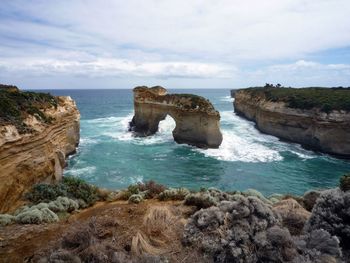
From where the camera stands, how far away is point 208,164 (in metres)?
31.2

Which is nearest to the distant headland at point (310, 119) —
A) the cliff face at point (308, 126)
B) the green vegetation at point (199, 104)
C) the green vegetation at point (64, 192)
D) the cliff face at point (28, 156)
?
the cliff face at point (308, 126)

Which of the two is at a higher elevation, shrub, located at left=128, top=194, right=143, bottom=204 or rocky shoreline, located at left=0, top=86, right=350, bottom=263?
rocky shoreline, located at left=0, top=86, right=350, bottom=263

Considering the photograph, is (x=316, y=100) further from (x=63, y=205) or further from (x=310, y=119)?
(x=63, y=205)

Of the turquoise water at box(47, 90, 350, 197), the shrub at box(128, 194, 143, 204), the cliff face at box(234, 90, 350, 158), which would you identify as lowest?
the turquoise water at box(47, 90, 350, 197)

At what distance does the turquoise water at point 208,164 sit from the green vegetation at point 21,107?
7.52m

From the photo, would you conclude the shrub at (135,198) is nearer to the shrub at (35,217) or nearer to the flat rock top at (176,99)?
the shrub at (35,217)

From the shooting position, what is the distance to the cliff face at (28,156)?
44.4ft

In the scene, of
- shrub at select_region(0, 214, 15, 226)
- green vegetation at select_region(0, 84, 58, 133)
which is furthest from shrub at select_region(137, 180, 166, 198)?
green vegetation at select_region(0, 84, 58, 133)

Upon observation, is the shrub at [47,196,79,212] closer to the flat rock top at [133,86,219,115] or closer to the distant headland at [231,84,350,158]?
the flat rock top at [133,86,219,115]

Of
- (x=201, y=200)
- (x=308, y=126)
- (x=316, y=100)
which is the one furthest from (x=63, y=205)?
(x=316, y=100)

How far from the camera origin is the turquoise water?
1025 inches

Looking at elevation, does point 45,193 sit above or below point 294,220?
below

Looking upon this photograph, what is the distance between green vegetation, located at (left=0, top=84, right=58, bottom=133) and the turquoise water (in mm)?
7516

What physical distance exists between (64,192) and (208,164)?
64.3 feet
